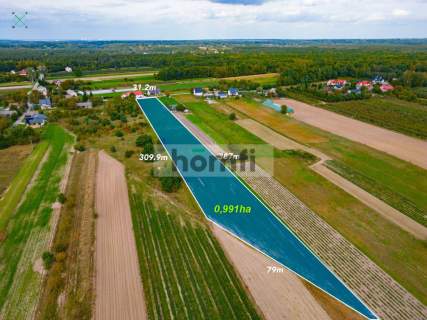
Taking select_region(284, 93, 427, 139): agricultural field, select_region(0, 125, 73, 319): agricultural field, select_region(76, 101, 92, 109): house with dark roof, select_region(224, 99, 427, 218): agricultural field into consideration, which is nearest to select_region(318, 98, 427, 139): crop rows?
select_region(284, 93, 427, 139): agricultural field

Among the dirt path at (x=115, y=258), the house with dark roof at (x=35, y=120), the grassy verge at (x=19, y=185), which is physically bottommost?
the dirt path at (x=115, y=258)

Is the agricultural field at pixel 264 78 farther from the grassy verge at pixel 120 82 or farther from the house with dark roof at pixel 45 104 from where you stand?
the house with dark roof at pixel 45 104

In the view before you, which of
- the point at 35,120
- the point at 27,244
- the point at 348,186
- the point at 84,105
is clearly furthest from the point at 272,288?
the point at 84,105

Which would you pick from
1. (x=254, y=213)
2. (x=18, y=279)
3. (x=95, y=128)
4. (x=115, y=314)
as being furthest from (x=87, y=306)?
(x=95, y=128)

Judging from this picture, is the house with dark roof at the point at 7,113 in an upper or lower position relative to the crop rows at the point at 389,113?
upper

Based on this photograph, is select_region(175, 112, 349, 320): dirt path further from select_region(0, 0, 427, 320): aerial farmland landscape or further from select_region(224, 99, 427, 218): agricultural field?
select_region(224, 99, 427, 218): agricultural field

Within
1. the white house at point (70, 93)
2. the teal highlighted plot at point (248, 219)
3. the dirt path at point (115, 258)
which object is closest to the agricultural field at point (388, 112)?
the teal highlighted plot at point (248, 219)
